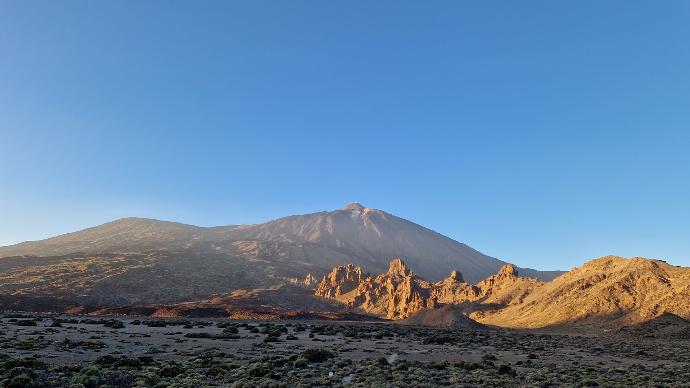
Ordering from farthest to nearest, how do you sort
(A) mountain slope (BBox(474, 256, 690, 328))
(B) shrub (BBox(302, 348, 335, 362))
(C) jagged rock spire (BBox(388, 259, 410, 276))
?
(C) jagged rock spire (BBox(388, 259, 410, 276)) < (A) mountain slope (BBox(474, 256, 690, 328)) < (B) shrub (BBox(302, 348, 335, 362))

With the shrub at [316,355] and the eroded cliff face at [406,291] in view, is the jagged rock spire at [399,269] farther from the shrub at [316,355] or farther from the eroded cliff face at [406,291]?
the shrub at [316,355]

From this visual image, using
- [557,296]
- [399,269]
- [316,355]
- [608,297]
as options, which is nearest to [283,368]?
[316,355]

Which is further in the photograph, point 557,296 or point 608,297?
point 557,296

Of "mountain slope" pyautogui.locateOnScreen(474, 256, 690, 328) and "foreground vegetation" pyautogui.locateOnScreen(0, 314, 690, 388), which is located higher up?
"mountain slope" pyautogui.locateOnScreen(474, 256, 690, 328)

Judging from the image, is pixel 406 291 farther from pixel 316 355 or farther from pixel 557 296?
pixel 316 355

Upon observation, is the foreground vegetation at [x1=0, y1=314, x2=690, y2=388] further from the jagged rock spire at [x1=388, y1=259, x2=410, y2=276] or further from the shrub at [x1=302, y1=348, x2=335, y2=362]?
the jagged rock spire at [x1=388, y1=259, x2=410, y2=276]

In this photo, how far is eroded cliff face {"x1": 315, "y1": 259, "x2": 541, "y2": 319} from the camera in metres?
115

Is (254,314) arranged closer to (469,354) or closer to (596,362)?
(469,354)

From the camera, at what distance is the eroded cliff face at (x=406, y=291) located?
377 ft

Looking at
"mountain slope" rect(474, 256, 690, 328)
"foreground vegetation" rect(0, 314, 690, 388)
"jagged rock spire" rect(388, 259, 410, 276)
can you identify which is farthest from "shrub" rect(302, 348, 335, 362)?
"jagged rock spire" rect(388, 259, 410, 276)

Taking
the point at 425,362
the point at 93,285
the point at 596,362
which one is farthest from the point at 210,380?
the point at 93,285

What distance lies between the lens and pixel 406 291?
12062 centimetres

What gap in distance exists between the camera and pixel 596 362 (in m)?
34.0

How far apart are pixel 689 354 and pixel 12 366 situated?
49.8 meters
